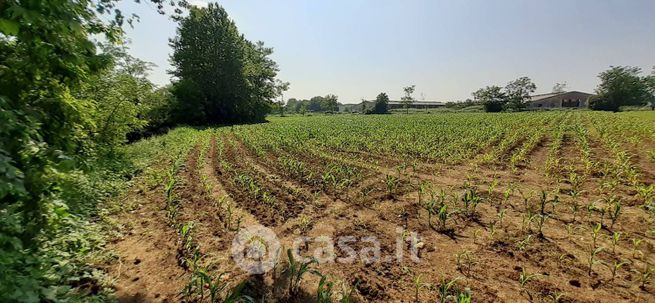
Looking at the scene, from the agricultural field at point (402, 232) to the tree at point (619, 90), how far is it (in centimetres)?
6848

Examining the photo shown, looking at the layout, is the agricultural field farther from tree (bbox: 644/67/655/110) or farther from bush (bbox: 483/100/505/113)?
tree (bbox: 644/67/655/110)

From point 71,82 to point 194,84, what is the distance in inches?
1292

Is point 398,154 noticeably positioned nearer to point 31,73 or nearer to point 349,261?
point 349,261

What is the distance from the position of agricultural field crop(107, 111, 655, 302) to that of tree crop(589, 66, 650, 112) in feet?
225

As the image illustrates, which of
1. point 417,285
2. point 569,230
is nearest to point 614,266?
point 569,230

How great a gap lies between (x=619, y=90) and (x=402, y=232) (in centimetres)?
8547

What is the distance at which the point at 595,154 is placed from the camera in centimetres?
1145

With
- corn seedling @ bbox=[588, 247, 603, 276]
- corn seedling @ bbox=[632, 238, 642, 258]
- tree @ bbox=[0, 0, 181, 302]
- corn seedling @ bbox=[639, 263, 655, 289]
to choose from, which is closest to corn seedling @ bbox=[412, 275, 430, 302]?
corn seedling @ bbox=[588, 247, 603, 276]

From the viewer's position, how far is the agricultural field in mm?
3758

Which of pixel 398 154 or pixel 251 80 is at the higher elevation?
pixel 251 80

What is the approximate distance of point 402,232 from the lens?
5.32 meters

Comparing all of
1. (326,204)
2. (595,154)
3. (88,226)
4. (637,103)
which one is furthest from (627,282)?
(637,103)

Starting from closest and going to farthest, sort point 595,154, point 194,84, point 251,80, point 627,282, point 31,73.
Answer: point 31,73, point 627,282, point 595,154, point 194,84, point 251,80

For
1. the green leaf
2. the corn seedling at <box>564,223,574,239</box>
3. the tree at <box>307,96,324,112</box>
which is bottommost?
the corn seedling at <box>564,223,574,239</box>
